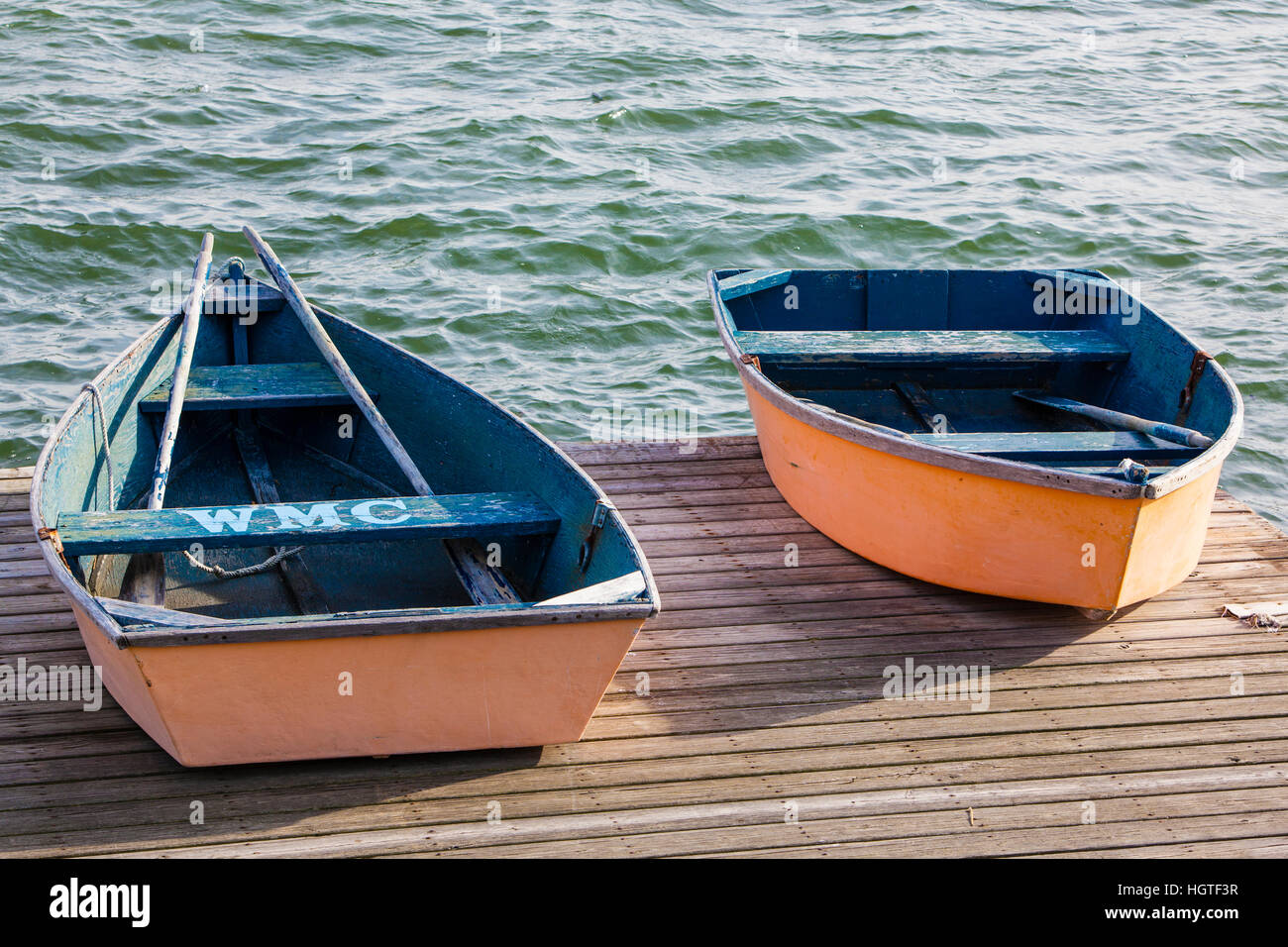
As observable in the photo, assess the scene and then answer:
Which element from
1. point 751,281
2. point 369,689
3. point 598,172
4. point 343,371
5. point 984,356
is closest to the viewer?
point 369,689

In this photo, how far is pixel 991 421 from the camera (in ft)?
19.7

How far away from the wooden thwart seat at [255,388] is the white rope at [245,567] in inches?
27.6

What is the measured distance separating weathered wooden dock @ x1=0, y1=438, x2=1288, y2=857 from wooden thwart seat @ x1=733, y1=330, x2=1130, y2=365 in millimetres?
1072

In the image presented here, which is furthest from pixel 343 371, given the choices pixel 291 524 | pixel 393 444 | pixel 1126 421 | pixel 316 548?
pixel 1126 421

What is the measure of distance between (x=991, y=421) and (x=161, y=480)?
3.63m

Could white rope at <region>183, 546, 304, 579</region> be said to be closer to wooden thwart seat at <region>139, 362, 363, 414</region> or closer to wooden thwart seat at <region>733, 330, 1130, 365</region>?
wooden thwart seat at <region>139, 362, 363, 414</region>

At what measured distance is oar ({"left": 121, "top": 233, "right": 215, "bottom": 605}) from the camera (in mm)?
4477

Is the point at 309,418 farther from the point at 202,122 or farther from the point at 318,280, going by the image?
the point at 202,122

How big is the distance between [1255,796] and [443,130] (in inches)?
377

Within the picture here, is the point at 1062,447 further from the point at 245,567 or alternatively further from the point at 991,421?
the point at 245,567

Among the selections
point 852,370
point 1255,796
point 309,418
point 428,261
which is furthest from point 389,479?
point 428,261

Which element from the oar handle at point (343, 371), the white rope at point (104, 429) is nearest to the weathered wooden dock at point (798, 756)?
the white rope at point (104, 429)

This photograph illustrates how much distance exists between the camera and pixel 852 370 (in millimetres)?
6086

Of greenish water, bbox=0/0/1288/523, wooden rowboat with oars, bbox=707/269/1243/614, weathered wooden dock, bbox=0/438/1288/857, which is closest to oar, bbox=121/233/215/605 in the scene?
weathered wooden dock, bbox=0/438/1288/857
